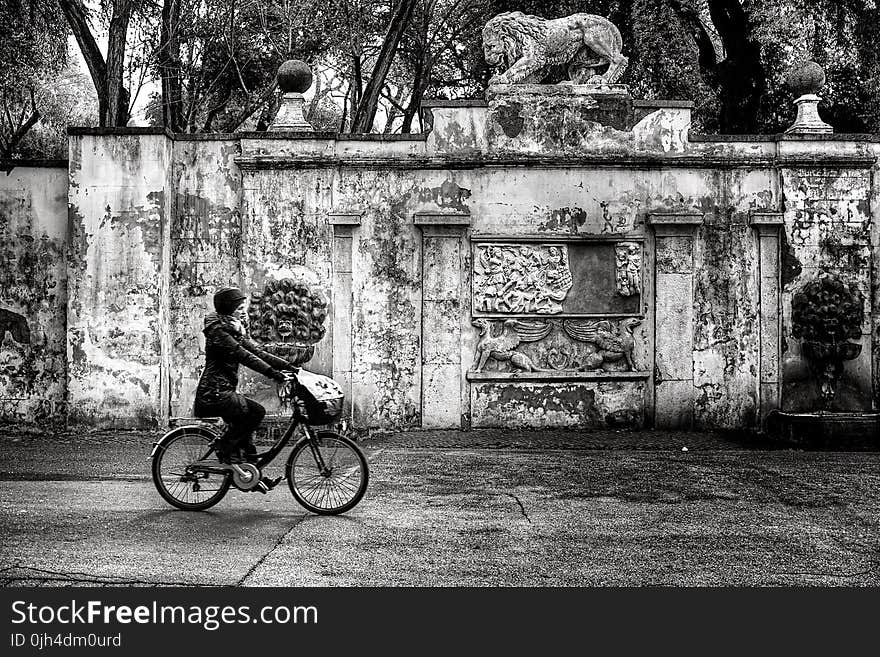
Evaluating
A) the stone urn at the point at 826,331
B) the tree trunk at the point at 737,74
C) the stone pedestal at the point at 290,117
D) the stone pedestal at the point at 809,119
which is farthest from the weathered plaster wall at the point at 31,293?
the tree trunk at the point at 737,74

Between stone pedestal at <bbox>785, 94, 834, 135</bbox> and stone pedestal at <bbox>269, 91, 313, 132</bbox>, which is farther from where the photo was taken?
stone pedestal at <bbox>785, 94, 834, 135</bbox>

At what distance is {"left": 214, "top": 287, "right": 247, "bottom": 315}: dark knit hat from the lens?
790 centimetres

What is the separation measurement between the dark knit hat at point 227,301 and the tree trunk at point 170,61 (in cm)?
874

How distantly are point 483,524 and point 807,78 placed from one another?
816 centimetres

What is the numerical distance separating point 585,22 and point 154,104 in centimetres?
1571

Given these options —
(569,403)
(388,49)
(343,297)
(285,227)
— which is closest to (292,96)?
(285,227)

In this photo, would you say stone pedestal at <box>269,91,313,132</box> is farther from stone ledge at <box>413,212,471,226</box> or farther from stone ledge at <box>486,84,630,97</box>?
stone ledge at <box>486,84,630,97</box>

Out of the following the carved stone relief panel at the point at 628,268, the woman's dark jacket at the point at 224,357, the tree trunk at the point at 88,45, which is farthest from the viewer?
the tree trunk at the point at 88,45

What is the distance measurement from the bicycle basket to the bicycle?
2 cm

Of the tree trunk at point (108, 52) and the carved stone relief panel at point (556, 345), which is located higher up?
the tree trunk at point (108, 52)

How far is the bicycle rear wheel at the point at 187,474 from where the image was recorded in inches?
307

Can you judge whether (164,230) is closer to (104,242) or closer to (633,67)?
(104,242)

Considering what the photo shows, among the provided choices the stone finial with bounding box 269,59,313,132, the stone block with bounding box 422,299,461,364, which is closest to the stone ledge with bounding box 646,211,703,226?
the stone block with bounding box 422,299,461,364

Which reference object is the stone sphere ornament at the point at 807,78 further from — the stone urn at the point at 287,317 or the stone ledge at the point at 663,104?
the stone urn at the point at 287,317
